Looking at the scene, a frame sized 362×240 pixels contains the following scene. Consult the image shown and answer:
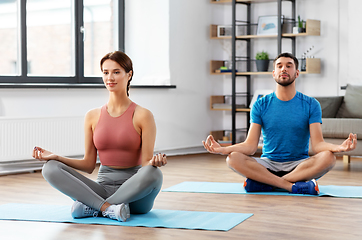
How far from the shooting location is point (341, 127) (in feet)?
15.2

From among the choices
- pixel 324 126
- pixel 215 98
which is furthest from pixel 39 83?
pixel 324 126

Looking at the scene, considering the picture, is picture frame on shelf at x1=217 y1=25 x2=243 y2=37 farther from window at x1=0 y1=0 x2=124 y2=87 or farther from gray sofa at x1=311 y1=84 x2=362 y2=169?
gray sofa at x1=311 y1=84 x2=362 y2=169

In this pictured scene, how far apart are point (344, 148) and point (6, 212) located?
6.27ft

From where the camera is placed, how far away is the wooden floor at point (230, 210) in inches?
91.5

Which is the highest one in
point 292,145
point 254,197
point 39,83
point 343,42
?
point 343,42

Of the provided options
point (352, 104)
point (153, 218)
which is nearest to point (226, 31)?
point (352, 104)

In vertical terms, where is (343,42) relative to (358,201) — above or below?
above

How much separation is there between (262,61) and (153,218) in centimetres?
368

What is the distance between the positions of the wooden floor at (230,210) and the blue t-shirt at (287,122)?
1.13 feet

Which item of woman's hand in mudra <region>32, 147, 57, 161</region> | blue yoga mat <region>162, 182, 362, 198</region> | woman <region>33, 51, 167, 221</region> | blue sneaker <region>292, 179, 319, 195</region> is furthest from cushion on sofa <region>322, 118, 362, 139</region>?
woman's hand in mudra <region>32, 147, 57, 161</region>

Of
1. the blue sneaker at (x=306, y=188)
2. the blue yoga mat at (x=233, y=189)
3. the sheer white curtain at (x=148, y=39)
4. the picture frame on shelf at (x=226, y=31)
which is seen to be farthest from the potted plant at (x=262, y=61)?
the blue sneaker at (x=306, y=188)

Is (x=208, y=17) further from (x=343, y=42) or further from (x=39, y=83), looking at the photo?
(x=39, y=83)

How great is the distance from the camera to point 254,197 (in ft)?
10.8

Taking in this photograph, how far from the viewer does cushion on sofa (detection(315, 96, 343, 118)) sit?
5074 millimetres
